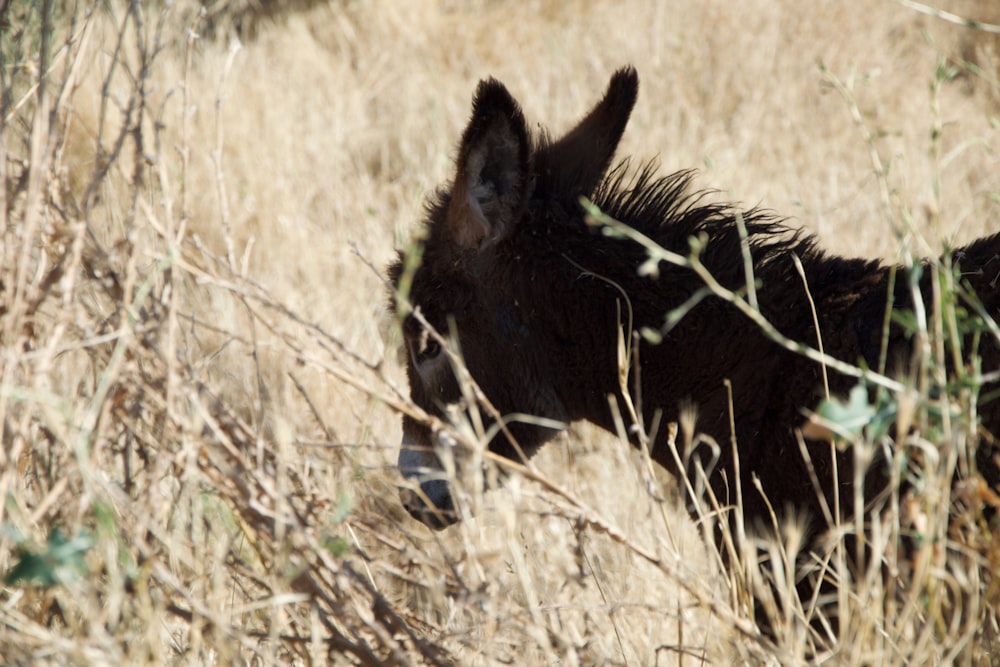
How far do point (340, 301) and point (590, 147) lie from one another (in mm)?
2207

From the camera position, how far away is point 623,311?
273cm

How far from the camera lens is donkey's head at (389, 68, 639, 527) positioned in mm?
2787

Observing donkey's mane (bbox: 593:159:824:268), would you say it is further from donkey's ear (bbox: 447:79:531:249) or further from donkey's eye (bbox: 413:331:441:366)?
donkey's eye (bbox: 413:331:441:366)

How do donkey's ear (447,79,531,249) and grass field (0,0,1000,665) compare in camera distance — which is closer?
grass field (0,0,1000,665)

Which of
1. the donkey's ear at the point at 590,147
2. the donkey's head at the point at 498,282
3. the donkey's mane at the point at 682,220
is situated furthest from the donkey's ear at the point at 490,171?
the donkey's mane at the point at 682,220

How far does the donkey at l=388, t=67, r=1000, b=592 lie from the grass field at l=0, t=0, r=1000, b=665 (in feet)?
0.80

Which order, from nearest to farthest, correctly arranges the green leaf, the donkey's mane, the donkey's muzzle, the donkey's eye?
the green leaf < the donkey's mane < the donkey's muzzle < the donkey's eye

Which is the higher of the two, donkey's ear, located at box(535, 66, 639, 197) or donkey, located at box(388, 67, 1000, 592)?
donkey's ear, located at box(535, 66, 639, 197)

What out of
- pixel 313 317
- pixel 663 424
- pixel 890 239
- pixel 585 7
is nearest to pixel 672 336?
pixel 663 424

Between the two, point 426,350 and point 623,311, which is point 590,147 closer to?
point 623,311

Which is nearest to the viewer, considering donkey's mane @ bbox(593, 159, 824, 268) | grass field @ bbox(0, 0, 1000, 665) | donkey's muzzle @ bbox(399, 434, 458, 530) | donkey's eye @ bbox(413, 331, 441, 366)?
grass field @ bbox(0, 0, 1000, 665)

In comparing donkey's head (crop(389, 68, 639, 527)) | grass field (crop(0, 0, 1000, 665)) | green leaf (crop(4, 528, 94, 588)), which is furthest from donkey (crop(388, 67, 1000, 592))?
green leaf (crop(4, 528, 94, 588))

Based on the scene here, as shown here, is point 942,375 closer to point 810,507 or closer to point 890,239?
point 810,507

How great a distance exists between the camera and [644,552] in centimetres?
199
